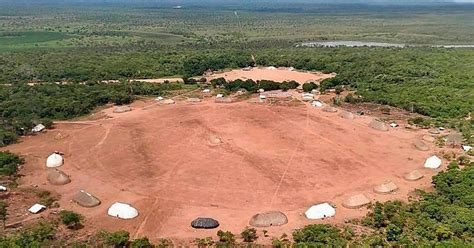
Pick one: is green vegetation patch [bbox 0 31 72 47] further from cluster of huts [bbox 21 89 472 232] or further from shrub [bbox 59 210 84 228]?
shrub [bbox 59 210 84 228]

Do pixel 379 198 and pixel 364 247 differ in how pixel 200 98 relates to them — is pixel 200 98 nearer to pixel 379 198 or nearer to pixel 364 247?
pixel 379 198

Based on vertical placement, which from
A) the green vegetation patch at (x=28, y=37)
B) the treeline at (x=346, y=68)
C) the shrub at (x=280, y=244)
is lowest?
the shrub at (x=280, y=244)

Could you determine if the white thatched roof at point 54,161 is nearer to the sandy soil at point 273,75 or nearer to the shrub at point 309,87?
the shrub at point 309,87

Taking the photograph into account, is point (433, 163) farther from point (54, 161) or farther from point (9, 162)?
A: point (9, 162)

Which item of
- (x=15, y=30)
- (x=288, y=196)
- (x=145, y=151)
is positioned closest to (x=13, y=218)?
(x=145, y=151)

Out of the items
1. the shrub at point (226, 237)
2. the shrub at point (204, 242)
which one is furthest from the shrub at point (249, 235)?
the shrub at point (204, 242)

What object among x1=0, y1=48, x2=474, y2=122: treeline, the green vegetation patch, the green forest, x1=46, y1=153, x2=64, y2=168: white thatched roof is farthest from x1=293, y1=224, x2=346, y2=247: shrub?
the green vegetation patch
